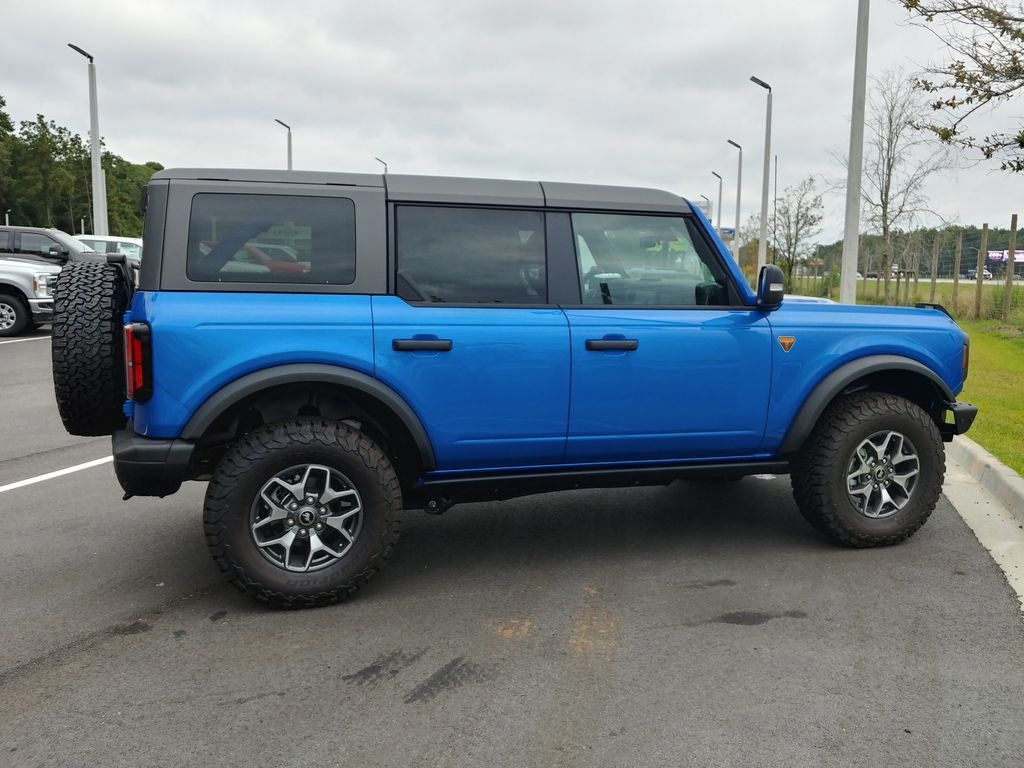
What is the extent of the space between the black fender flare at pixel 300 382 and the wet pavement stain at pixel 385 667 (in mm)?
969

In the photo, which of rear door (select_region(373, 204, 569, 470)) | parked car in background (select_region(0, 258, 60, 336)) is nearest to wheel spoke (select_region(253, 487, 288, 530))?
rear door (select_region(373, 204, 569, 470))

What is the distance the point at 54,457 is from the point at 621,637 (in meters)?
5.42

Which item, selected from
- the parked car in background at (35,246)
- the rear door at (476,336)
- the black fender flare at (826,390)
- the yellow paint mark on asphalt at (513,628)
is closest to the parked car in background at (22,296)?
the parked car in background at (35,246)

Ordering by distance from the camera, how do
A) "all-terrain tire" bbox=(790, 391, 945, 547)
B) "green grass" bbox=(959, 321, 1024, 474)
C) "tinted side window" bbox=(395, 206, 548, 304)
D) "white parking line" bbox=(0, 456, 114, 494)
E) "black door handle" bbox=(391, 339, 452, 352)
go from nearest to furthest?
1. "black door handle" bbox=(391, 339, 452, 352)
2. "tinted side window" bbox=(395, 206, 548, 304)
3. "all-terrain tire" bbox=(790, 391, 945, 547)
4. "white parking line" bbox=(0, 456, 114, 494)
5. "green grass" bbox=(959, 321, 1024, 474)

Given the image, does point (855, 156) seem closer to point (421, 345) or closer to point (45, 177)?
point (421, 345)

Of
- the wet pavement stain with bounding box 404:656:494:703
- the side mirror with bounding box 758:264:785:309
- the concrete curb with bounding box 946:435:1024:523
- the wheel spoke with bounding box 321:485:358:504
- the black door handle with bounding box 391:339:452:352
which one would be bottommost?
the wet pavement stain with bounding box 404:656:494:703

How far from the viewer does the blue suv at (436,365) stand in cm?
391

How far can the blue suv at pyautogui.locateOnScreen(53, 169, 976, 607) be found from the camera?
3908 mm

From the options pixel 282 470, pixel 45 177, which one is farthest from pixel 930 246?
pixel 45 177

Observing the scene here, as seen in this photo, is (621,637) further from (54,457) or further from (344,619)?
(54,457)

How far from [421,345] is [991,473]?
4314mm

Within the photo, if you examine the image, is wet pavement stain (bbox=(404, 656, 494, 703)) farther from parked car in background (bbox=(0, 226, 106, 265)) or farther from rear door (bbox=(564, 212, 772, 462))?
parked car in background (bbox=(0, 226, 106, 265))

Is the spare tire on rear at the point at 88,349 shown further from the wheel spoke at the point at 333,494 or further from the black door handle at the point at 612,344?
the black door handle at the point at 612,344

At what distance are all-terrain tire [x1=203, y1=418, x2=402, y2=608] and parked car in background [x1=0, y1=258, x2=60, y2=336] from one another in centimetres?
1418
